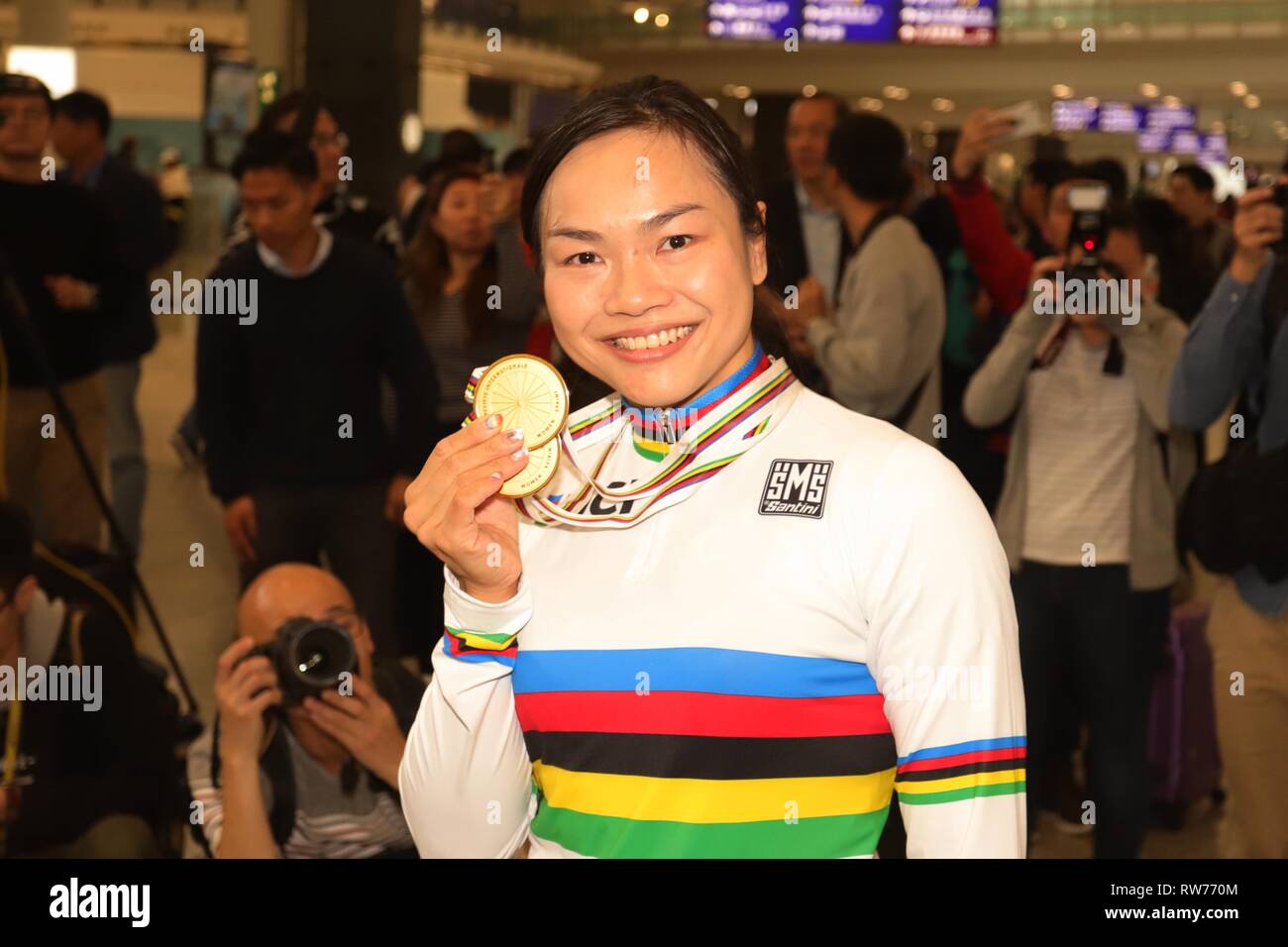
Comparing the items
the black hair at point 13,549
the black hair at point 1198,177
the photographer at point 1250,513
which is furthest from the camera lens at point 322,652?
the black hair at point 1198,177

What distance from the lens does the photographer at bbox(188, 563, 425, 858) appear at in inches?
93.9

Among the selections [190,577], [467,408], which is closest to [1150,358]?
[467,408]

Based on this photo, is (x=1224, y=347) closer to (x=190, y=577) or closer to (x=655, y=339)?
(x=655, y=339)

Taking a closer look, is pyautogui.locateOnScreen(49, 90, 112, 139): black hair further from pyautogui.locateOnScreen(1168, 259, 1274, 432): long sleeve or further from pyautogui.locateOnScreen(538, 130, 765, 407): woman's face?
pyautogui.locateOnScreen(538, 130, 765, 407): woman's face

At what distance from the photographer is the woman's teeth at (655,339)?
4.38 ft

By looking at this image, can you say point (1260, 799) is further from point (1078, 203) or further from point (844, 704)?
point (844, 704)

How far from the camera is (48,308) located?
445 cm

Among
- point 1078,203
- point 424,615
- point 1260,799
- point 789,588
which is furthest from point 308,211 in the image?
point 789,588

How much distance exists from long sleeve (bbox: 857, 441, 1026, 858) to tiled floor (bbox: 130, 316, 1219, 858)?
2.37 meters

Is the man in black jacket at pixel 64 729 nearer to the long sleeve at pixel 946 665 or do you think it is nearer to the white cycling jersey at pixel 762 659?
the white cycling jersey at pixel 762 659

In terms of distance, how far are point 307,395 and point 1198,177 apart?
173 inches

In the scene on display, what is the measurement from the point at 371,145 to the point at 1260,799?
4.70 metres

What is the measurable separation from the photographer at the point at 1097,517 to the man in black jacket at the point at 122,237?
3246mm

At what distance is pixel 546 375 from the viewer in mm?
1322
